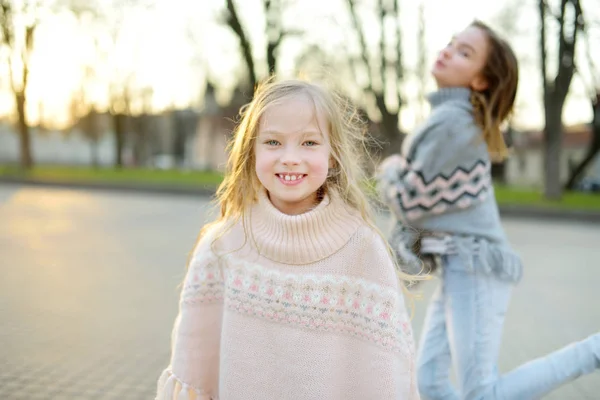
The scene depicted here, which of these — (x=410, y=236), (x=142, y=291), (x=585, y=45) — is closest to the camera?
(x=410, y=236)

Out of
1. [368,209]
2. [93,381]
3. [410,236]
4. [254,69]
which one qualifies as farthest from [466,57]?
[254,69]

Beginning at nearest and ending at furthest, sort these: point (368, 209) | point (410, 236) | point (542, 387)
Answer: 1. point (368, 209)
2. point (542, 387)
3. point (410, 236)

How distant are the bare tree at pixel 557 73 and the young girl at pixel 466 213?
1547 centimetres

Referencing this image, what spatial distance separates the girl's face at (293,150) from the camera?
6.25 ft

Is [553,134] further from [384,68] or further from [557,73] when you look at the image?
[384,68]

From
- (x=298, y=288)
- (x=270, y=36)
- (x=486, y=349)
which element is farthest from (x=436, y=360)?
(x=270, y=36)

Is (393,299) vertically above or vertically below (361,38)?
below

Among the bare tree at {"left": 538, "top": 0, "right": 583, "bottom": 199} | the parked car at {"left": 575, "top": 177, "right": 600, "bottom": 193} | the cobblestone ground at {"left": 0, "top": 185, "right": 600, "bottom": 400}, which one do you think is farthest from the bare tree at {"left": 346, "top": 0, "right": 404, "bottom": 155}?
the parked car at {"left": 575, "top": 177, "right": 600, "bottom": 193}

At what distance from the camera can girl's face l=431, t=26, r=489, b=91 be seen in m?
2.76

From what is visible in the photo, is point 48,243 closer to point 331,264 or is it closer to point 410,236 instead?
point 410,236

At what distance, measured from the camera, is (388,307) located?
6.21 feet

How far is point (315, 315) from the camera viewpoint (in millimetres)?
1892

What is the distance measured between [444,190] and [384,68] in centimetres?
1963

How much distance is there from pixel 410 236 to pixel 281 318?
1.00m
